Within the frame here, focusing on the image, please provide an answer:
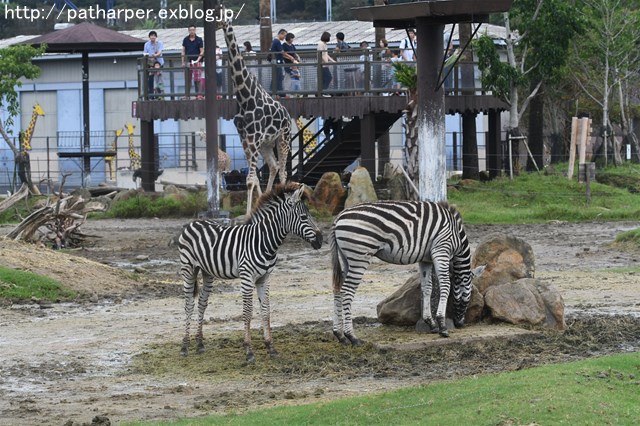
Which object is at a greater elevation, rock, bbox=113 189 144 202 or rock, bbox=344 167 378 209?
rock, bbox=344 167 378 209

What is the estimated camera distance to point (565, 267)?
2195 centimetres

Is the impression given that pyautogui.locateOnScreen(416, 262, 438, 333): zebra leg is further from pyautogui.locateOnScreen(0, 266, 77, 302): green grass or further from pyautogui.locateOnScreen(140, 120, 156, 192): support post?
pyautogui.locateOnScreen(140, 120, 156, 192): support post

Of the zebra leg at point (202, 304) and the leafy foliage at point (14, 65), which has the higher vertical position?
the leafy foliage at point (14, 65)

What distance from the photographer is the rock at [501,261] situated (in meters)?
16.6

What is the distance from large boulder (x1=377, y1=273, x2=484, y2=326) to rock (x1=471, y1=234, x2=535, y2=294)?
1.70 feet

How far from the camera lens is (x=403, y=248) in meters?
15.5

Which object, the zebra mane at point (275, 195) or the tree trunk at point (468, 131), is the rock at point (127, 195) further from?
the zebra mane at point (275, 195)

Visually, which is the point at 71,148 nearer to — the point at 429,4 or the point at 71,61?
the point at 71,61

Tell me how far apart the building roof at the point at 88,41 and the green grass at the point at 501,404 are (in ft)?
94.8

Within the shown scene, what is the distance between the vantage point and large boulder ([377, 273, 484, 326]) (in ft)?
52.4

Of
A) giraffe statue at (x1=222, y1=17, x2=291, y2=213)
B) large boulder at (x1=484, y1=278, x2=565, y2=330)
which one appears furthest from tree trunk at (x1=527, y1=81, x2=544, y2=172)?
large boulder at (x1=484, y1=278, x2=565, y2=330)

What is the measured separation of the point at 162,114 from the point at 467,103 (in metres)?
7.70

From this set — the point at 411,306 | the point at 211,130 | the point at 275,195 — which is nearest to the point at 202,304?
the point at 275,195

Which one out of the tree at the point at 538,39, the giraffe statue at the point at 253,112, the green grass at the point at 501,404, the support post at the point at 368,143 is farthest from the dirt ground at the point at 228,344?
the tree at the point at 538,39
